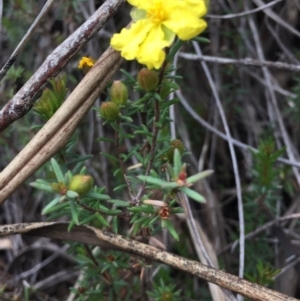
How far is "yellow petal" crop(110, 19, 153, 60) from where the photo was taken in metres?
1.23

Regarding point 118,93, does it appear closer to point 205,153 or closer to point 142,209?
point 142,209

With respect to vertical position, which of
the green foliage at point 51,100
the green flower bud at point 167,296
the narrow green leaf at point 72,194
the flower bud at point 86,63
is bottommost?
the green flower bud at point 167,296

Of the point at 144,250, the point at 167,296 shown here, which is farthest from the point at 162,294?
the point at 144,250

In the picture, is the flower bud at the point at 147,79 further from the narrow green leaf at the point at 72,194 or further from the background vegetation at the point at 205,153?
the background vegetation at the point at 205,153

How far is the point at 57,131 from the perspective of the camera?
55.2 inches

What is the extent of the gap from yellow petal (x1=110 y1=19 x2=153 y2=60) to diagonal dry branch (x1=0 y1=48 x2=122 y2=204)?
0.16m

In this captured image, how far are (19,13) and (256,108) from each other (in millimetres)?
1328

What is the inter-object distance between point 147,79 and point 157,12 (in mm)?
164

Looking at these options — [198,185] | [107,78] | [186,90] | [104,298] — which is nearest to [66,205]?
[107,78]

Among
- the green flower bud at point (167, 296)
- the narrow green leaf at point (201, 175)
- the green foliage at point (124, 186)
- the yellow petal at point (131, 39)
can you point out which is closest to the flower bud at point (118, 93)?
the green foliage at point (124, 186)

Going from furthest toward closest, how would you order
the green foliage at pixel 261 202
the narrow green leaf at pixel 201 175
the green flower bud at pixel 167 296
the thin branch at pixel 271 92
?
1. the thin branch at pixel 271 92
2. the green foliage at pixel 261 202
3. the green flower bud at pixel 167 296
4. the narrow green leaf at pixel 201 175

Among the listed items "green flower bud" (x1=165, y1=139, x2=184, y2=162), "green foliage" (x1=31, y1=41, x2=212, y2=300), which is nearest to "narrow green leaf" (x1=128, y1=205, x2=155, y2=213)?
"green foliage" (x1=31, y1=41, x2=212, y2=300)

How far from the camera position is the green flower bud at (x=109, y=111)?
4.37 ft

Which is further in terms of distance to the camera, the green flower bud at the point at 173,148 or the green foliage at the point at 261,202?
the green foliage at the point at 261,202
